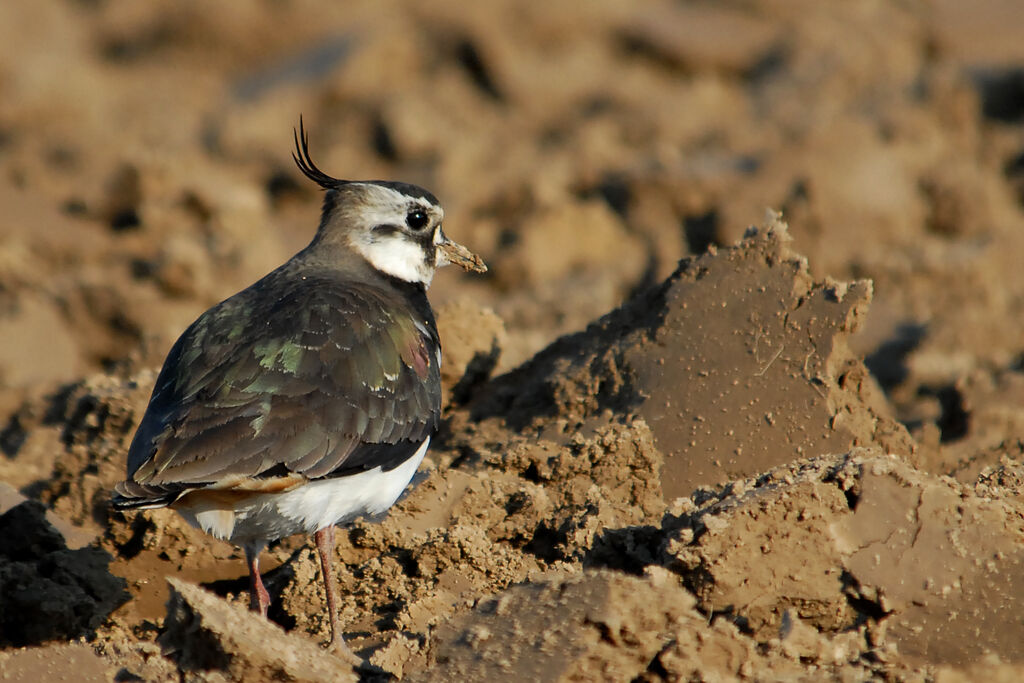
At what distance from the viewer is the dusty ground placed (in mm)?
4641

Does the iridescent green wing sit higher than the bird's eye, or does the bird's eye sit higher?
the bird's eye

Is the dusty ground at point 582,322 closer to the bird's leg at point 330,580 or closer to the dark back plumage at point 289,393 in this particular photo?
the bird's leg at point 330,580

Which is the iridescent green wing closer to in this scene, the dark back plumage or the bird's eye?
the dark back plumage

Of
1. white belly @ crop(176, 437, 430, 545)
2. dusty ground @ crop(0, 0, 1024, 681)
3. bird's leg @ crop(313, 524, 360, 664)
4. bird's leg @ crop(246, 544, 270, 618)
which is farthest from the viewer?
bird's leg @ crop(246, 544, 270, 618)

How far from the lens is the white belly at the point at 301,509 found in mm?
5566

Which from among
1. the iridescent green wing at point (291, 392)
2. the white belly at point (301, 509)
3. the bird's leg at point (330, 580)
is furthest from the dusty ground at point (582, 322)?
the iridescent green wing at point (291, 392)

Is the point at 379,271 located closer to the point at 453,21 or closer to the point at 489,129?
the point at 489,129

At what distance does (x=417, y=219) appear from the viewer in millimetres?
7195

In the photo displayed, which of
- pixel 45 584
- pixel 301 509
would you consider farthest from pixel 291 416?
pixel 45 584

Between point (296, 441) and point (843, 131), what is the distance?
10.5 m

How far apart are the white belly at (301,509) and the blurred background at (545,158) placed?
2.59 metres

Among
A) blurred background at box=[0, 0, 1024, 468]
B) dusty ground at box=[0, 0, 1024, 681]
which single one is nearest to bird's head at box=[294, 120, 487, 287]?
dusty ground at box=[0, 0, 1024, 681]

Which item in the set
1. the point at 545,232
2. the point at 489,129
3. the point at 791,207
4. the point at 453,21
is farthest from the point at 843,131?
the point at 453,21

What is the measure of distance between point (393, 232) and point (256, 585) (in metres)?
2.18
